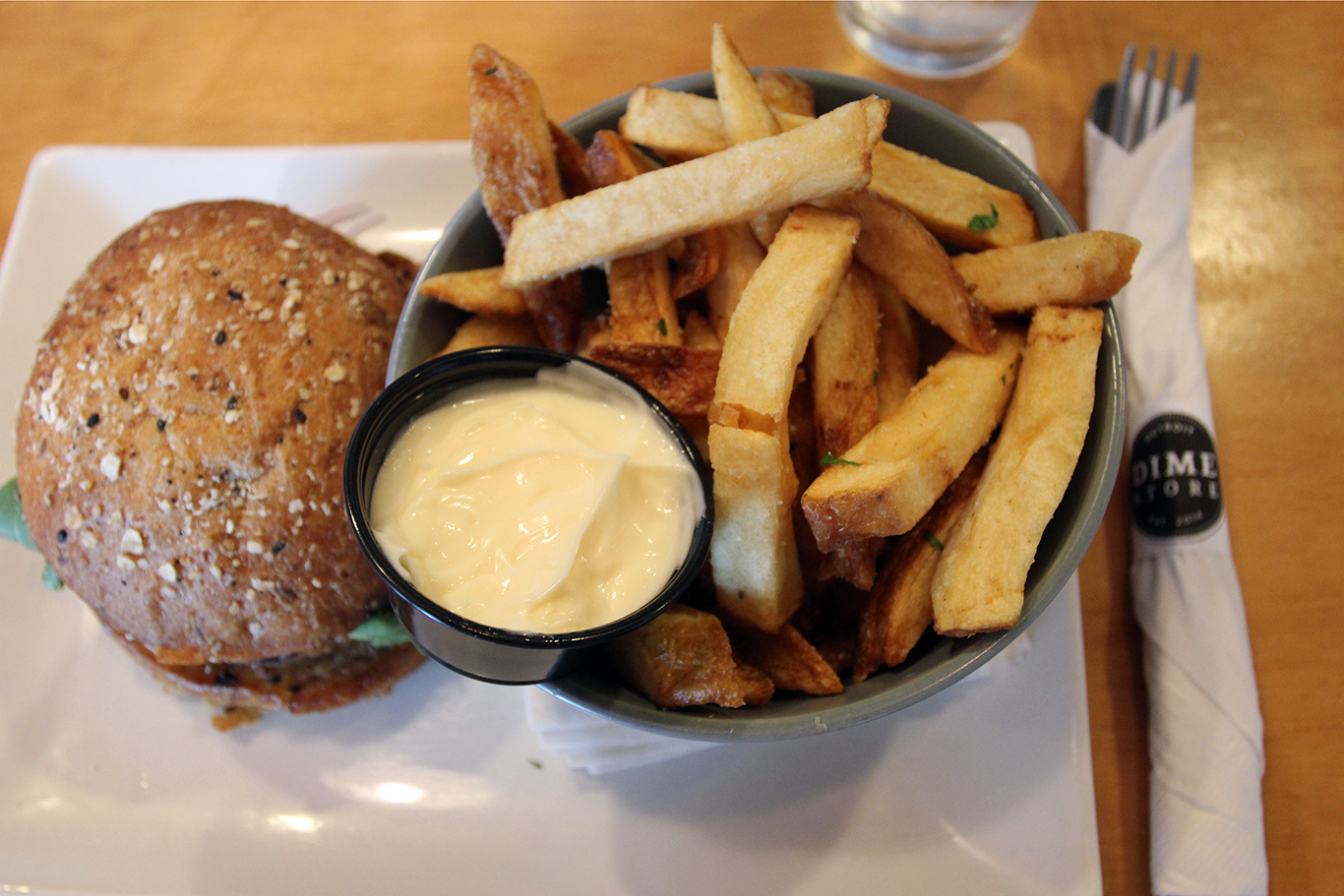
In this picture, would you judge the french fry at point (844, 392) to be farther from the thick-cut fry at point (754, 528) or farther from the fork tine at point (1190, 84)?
the fork tine at point (1190, 84)

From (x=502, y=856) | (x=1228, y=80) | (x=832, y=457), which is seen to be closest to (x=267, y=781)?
(x=502, y=856)

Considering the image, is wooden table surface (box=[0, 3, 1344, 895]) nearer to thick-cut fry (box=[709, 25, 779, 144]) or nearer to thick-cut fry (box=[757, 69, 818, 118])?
thick-cut fry (box=[757, 69, 818, 118])

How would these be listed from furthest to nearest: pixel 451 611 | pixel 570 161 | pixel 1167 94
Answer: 1. pixel 1167 94
2. pixel 570 161
3. pixel 451 611

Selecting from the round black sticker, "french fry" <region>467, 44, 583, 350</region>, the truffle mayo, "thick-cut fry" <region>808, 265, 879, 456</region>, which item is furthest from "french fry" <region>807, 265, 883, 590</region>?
the round black sticker

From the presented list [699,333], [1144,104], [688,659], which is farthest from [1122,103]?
[688,659]

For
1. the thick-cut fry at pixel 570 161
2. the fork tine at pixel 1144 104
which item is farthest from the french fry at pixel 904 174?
the fork tine at pixel 1144 104

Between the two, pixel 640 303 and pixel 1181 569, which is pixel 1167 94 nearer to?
pixel 1181 569
